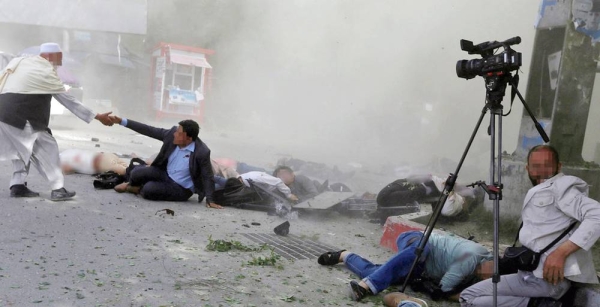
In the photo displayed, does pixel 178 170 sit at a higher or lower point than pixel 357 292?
higher

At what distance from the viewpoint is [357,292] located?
330cm

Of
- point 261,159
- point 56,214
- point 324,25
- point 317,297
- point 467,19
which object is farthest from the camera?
point 324,25

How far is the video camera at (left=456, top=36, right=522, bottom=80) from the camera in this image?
295cm

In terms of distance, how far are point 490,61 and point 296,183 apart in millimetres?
3773

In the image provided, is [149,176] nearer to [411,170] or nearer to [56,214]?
[56,214]

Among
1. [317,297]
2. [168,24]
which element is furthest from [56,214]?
[168,24]

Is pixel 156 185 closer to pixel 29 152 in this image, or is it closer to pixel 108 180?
pixel 108 180

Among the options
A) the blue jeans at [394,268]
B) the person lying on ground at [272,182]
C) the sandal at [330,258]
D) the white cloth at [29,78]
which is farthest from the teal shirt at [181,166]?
the blue jeans at [394,268]

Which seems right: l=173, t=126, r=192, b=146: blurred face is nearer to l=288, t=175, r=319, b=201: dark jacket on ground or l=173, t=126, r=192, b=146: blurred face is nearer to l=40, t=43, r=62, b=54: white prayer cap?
l=40, t=43, r=62, b=54: white prayer cap

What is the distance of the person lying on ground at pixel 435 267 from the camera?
11.1 feet

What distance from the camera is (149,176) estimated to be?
18.4ft

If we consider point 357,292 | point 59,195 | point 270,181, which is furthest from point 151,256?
point 270,181

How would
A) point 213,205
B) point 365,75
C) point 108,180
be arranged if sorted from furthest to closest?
point 365,75, point 108,180, point 213,205

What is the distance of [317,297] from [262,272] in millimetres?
484
